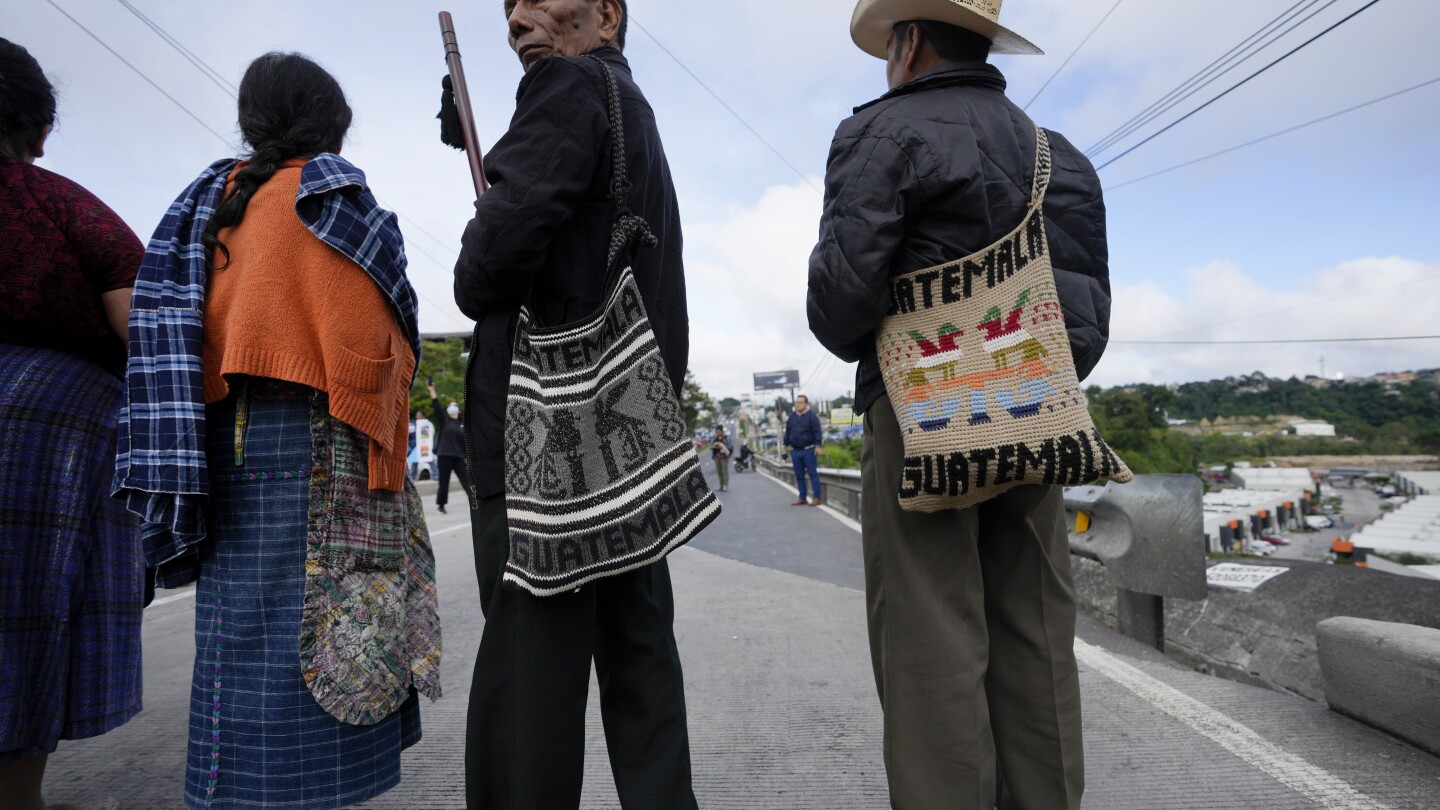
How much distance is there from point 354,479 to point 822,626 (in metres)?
2.73

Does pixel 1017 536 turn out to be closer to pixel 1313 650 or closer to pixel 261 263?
pixel 261 263

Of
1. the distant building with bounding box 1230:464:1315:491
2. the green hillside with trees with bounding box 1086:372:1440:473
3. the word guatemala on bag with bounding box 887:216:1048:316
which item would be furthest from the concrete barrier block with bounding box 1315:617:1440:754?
the distant building with bounding box 1230:464:1315:491

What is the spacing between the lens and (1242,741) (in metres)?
2.24

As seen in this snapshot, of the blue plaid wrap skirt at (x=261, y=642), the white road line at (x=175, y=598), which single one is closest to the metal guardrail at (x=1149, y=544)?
the blue plaid wrap skirt at (x=261, y=642)

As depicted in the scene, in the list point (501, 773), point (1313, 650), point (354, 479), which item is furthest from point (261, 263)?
point (1313, 650)

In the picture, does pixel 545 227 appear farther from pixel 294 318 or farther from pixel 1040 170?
pixel 1040 170

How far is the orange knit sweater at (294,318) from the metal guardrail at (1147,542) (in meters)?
3.20

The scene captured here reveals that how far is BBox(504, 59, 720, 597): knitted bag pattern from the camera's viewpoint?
4.20 feet

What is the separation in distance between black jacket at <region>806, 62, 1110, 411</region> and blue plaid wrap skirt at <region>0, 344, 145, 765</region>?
1795 mm

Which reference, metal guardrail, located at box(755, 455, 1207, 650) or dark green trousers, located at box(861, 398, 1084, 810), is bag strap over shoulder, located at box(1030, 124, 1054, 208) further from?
metal guardrail, located at box(755, 455, 1207, 650)

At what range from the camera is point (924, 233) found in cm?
155

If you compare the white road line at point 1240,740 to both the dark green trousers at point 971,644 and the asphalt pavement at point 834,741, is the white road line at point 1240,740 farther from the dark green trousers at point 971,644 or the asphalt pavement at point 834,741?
the dark green trousers at point 971,644

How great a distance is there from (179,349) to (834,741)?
2129 mm

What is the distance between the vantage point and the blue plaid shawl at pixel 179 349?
1.49 meters
